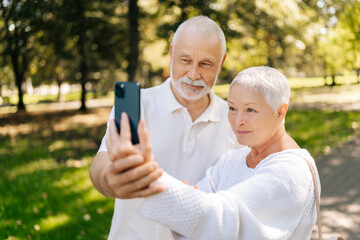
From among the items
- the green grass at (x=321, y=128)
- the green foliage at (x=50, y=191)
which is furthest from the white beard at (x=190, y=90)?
the green grass at (x=321, y=128)

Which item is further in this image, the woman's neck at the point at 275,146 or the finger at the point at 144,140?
the woman's neck at the point at 275,146

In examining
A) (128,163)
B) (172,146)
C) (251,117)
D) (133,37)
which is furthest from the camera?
(133,37)

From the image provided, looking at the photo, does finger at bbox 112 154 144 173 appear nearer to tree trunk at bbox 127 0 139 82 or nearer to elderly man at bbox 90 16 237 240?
elderly man at bbox 90 16 237 240

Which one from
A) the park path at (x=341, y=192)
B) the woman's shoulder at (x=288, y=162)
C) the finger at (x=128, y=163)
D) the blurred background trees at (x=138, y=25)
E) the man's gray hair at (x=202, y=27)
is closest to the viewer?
the finger at (x=128, y=163)

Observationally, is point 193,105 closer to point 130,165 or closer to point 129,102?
point 129,102

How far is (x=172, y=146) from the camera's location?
7.45 ft

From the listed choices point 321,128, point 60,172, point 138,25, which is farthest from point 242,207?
point 321,128

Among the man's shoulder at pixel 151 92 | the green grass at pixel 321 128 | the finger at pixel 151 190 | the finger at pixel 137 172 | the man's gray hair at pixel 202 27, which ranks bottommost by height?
the green grass at pixel 321 128

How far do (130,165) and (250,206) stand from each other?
1.63ft

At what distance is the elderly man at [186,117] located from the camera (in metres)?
2.05

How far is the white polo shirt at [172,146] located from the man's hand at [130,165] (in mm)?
1093

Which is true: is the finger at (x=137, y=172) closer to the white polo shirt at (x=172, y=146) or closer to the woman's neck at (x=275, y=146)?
the woman's neck at (x=275, y=146)

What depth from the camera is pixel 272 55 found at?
895 inches

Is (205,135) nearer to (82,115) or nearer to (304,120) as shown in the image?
(304,120)
